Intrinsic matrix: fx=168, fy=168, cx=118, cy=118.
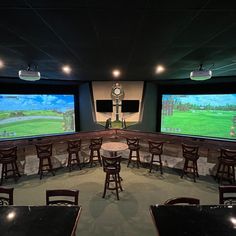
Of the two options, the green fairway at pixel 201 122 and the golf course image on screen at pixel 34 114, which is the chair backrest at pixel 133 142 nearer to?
the green fairway at pixel 201 122

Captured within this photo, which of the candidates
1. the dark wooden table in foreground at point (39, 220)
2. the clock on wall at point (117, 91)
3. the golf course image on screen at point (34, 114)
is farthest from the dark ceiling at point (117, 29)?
the clock on wall at point (117, 91)

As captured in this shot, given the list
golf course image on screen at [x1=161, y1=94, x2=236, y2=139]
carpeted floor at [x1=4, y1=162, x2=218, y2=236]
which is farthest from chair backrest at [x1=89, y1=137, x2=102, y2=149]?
golf course image on screen at [x1=161, y1=94, x2=236, y2=139]

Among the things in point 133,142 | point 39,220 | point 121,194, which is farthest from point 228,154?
point 39,220

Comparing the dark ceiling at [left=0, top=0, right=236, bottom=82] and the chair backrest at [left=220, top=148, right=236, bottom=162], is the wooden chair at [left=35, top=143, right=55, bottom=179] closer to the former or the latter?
the dark ceiling at [left=0, top=0, right=236, bottom=82]

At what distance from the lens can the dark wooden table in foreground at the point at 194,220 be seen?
4.71 feet

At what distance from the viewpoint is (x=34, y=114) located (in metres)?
6.54

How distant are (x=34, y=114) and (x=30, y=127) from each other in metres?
0.52

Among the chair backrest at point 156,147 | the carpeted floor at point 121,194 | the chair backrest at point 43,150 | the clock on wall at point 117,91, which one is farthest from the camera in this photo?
the clock on wall at point 117,91

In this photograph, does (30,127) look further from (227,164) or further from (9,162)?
(227,164)

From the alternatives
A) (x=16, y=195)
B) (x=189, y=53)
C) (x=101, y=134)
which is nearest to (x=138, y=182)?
(x=101, y=134)

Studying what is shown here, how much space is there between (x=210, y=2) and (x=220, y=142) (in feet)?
11.7

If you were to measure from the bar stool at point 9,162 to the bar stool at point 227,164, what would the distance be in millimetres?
4854

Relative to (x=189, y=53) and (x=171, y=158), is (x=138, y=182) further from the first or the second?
(x=189, y=53)

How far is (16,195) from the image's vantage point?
140 inches
